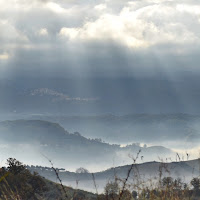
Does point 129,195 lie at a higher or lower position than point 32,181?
lower

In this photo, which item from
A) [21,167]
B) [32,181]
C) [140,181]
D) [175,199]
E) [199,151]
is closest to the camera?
[175,199]

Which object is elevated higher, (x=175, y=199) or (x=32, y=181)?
(x=32, y=181)

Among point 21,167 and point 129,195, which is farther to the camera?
point 21,167

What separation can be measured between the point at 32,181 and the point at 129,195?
2898 inches

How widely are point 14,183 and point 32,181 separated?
10.5 m

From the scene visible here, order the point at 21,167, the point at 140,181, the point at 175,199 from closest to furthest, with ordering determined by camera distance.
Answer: the point at 175,199 < the point at 140,181 < the point at 21,167

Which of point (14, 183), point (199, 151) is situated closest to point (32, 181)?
point (14, 183)

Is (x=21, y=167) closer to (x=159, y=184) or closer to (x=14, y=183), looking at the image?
(x=14, y=183)

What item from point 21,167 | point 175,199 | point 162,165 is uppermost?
point 21,167

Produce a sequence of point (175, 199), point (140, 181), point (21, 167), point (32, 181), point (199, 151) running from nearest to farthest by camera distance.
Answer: point (175, 199), point (140, 181), point (199, 151), point (21, 167), point (32, 181)

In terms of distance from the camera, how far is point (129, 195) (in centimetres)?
1152

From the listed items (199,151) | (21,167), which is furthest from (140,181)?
(21,167)

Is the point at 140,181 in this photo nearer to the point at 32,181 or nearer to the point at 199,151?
the point at 199,151

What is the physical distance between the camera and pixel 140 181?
12.4 meters
